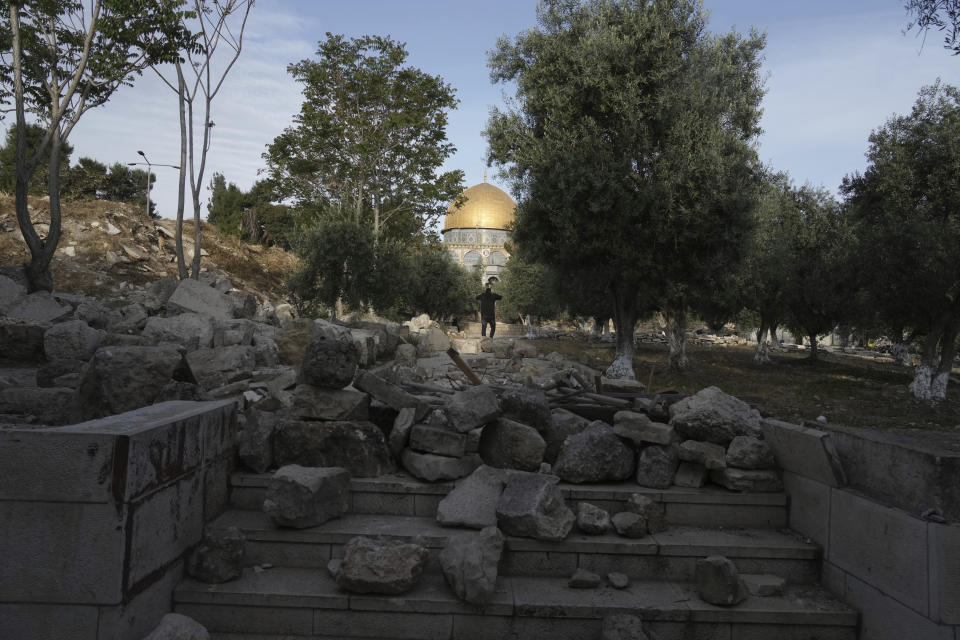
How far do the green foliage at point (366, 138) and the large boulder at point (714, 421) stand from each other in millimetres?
21873

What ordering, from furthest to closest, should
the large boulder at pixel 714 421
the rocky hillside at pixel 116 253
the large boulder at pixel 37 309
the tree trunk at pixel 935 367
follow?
the rocky hillside at pixel 116 253, the tree trunk at pixel 935 367, the large boulder at pixel 37 309, the large boulder at pixel 714 421

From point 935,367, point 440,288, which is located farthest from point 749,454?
Answer: point 440,288

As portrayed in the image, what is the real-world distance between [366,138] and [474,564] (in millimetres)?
24229

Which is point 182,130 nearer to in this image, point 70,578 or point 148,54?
point 148,54

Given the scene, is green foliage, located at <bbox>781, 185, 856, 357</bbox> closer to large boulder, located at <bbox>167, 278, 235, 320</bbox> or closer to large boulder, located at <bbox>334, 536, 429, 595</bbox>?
large boulder, located at <bbox>167, 278, 235, 320</bbox>

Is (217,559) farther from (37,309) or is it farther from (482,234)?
(482,234)

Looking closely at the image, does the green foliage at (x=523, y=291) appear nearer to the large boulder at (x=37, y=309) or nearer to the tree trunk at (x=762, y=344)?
the tree trunk at (x=762, y=344)

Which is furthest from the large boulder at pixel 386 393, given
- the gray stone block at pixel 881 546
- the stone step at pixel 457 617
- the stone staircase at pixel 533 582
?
the gray stone block at pixel 881 546

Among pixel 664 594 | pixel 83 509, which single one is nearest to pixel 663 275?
pixel 664 594

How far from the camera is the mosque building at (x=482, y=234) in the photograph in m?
69.9

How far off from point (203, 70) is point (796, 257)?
954 inches

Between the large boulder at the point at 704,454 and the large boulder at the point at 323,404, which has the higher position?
the large boulder at the point at 323,404

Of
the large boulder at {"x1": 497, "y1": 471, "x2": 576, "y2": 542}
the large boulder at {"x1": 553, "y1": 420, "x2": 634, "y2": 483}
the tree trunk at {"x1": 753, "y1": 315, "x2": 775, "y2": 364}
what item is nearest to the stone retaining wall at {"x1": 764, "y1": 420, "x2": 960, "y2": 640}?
the large boulder at {"x1": 553, "y1": 420, "x2": 634, "y2": 483}

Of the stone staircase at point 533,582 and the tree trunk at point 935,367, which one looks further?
the tree trunk at point 935,367
